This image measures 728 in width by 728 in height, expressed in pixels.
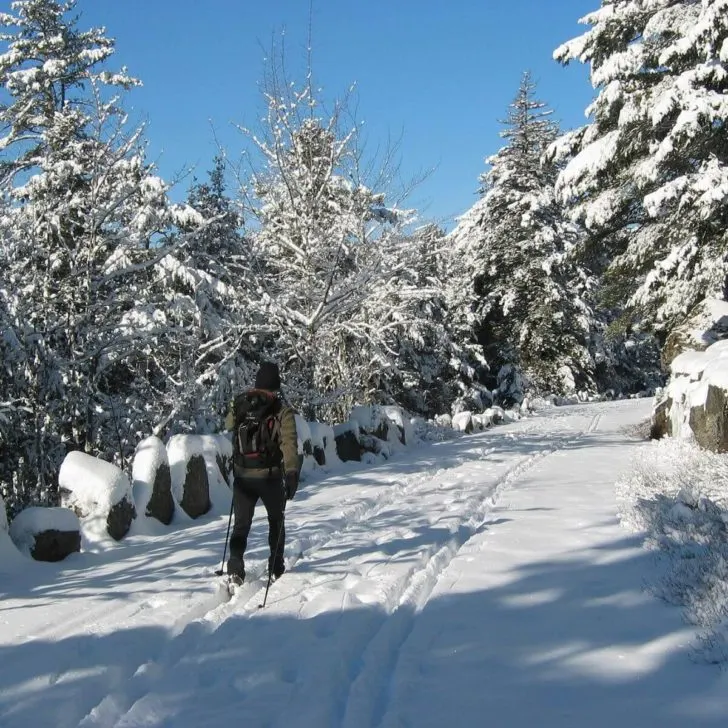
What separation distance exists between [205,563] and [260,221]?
→ 9.30 metres

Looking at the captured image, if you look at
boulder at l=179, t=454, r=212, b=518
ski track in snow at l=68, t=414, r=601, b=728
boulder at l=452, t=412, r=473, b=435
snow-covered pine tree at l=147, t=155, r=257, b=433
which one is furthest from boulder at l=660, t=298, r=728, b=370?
boulder at l=179, t=454, r=212, b=518

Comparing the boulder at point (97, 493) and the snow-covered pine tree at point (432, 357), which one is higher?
the snow-covered pine tree at point (432, 357)

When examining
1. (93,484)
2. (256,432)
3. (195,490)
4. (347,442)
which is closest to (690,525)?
(256,432)

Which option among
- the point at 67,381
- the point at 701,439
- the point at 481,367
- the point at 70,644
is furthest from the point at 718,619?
the point at 481,367

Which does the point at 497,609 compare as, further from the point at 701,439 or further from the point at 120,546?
the point at 701,439

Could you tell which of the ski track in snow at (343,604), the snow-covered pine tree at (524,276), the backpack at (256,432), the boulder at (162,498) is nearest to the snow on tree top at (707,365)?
the ski track in snow at (343,604)

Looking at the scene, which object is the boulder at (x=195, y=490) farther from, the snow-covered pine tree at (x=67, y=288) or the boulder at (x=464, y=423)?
the boulder at (x=464, y=423)

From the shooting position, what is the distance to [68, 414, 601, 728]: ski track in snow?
10.5ft

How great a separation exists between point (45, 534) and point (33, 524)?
15 centimetres

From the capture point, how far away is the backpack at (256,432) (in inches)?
209

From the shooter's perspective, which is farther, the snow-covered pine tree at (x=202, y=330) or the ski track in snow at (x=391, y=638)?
the snow-covered pine tree at (x=202, y=330)

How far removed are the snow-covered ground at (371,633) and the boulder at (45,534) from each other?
0.18 metres

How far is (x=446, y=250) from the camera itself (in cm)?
1382

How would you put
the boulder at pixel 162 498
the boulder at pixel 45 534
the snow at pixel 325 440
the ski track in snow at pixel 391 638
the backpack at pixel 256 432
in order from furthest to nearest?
the snow at pixel 325 440
the boulder at pixel 162 498
the boulder at pixel 45 534
the backpack at pixel 256 432
the ski track in snow at pixel 391 638
